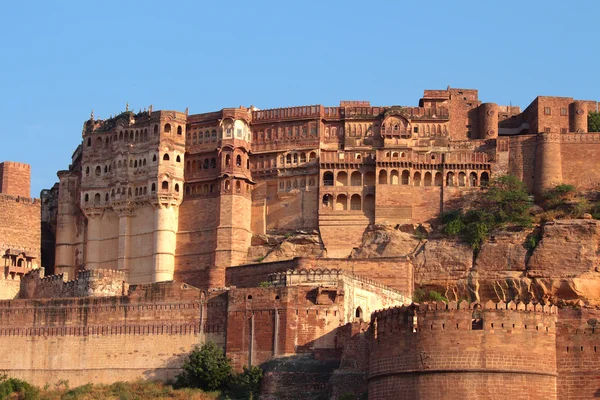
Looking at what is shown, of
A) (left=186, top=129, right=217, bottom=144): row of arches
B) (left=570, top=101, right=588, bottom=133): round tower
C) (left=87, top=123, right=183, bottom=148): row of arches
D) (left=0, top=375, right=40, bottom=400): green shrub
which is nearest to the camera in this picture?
(left=0, top=375, right=40, bottom=400): green shrub

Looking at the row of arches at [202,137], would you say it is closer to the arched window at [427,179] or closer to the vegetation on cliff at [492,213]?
the arched window at [427,179]

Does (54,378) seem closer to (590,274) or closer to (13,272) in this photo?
(13,272)

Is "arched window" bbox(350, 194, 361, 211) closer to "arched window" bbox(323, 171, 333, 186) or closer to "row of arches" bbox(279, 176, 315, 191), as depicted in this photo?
"arched window" bbox(323, 171, 333, 186)

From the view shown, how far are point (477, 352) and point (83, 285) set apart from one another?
A: 27.0m

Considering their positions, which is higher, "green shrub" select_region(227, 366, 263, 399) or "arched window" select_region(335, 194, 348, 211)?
"arched window" select_region(335, 194, 348, 211)

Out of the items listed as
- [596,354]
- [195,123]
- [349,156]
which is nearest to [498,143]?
[349,156]

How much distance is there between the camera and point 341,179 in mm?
74438

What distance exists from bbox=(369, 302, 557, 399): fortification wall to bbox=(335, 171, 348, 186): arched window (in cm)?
3080

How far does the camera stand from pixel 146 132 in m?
76.1

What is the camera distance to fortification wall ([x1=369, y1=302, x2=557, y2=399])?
42.1 metres

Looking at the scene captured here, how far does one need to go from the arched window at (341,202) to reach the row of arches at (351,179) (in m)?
0.77

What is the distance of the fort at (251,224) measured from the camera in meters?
59.1

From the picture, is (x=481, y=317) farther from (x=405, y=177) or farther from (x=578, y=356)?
(x=405, y=177)

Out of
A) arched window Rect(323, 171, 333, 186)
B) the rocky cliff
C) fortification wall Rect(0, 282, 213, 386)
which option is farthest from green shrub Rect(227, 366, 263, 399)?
arched window Rect(323, 171, 333, 186)
